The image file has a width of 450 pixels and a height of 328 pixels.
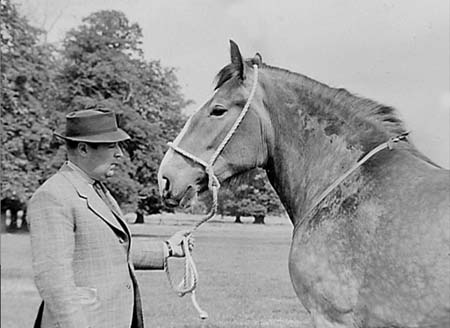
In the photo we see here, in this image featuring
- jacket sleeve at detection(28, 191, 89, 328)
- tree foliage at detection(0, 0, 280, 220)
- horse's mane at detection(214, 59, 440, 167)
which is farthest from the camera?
tree foliage at detection(0, 0, 280, 220)

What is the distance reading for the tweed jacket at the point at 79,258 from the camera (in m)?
2.80

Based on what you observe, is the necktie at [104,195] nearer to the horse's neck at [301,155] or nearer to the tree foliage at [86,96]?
the horse's neck at [301,155]

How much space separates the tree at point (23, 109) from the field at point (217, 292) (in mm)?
3610

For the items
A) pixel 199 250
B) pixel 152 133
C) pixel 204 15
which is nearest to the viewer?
pixel 204 15

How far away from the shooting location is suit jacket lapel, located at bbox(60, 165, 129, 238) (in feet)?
10.1

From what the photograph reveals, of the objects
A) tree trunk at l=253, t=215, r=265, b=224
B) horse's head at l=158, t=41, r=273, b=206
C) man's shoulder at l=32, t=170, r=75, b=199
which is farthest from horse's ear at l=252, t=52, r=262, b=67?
tree trunk at l=253, t=215, r=265, b=224

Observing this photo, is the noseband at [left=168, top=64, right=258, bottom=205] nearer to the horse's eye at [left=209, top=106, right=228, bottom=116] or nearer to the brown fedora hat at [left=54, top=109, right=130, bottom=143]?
the horse's eye at [left=209, top=106, right=228, bottom=116]

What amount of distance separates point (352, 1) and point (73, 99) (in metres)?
19.0

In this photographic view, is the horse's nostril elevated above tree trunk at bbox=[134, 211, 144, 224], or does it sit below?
above

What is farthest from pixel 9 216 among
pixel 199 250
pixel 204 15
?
pixel 204 15

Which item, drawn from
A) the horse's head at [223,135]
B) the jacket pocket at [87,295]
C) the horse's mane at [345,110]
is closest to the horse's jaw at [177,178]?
the horse's head at [223,135]

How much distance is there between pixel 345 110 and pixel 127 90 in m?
27.7

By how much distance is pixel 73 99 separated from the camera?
1123 inches

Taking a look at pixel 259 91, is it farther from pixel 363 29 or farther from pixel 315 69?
pixel 363 29
